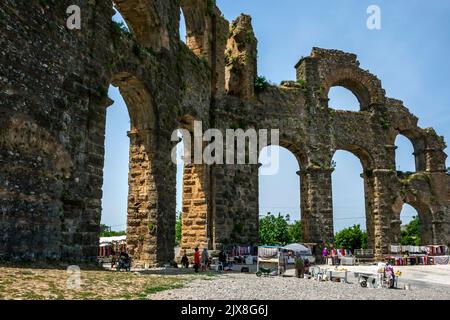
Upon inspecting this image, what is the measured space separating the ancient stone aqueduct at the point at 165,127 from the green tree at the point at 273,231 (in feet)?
96.9

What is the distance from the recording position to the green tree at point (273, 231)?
57.8 meters

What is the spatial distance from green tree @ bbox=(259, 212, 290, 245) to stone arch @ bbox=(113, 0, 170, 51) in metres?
42.7

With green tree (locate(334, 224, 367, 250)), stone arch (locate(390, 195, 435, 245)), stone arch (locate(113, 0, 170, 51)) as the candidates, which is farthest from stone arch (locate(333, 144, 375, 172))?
green tree (locate(334, 224, 367, 250))

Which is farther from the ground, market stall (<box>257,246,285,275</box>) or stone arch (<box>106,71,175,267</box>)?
stone arch (<box>106,71,175,267</box>)

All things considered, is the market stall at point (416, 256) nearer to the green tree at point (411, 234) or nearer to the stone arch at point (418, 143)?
the stone arch at point (418, 143)

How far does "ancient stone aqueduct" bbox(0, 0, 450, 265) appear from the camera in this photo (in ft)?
35.0

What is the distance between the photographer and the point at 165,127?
16.5 m

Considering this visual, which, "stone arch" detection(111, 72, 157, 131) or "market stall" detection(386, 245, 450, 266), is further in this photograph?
"market stall" detection(386, 245, 450, 266)

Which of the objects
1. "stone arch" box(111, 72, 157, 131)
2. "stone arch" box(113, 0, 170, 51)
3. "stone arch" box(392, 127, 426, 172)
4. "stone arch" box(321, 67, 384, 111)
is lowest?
"stone arch" box(111, 72, 157, 131)

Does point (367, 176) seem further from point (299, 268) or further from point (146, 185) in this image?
point (146, 185)

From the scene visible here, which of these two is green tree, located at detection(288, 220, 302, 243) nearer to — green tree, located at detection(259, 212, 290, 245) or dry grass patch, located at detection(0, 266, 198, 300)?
green tree, located at detection(259, 212, 290, 245)

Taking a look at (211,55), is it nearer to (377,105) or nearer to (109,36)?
(109,36)

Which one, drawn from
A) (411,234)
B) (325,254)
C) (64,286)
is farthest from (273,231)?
(64,286)

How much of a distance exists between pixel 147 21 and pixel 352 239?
4291 centimetres
